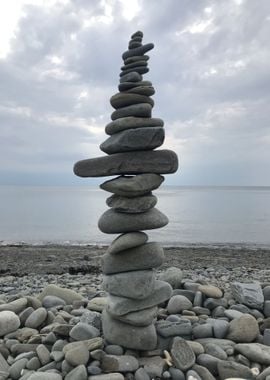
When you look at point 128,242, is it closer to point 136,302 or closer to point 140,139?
point 136,302

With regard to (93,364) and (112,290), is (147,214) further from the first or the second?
(93,364)

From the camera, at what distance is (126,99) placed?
6.08 m

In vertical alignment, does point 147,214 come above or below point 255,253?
above

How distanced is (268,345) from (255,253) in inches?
748

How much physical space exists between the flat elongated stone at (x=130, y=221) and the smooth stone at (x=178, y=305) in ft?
5.29

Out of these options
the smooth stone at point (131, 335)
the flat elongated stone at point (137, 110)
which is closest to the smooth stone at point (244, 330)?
the smooth stone at point (131, 335)

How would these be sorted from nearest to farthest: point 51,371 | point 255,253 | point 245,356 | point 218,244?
1. point 51,371
2. point 245,356
3. point 255,253
4. point 218,244

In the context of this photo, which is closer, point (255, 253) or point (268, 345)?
point (268, 345)

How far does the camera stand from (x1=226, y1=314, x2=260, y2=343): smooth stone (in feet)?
19.6

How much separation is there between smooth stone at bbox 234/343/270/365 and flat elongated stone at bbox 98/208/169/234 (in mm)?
2077

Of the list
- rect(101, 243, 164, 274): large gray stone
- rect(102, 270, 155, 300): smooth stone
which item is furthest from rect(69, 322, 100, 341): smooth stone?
rect(101, 243, 164, 274): large gray stone

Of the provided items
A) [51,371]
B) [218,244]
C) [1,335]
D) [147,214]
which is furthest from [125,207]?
[218,244]

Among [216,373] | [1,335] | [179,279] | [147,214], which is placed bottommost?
[216,373]

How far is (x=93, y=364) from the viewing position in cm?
509
